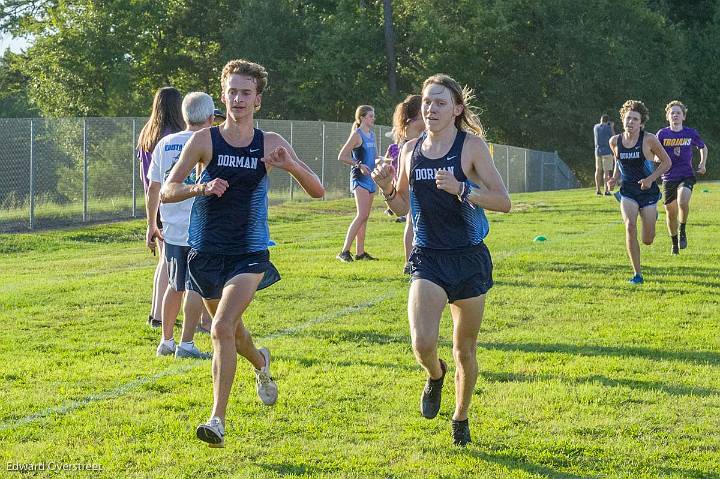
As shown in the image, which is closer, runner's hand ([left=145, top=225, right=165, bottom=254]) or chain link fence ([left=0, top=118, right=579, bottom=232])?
runner's hand ([left=145, top=225, right=165, bottom=254])

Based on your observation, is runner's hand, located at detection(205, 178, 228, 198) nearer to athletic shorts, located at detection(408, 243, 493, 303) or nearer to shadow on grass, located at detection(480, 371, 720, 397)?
athletic shorts, located at detection(408, 243, 493, 303)

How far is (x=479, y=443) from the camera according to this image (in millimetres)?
6254

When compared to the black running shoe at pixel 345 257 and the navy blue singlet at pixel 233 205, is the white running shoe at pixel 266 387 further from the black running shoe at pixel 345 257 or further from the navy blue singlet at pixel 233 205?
the black running shoe at pixel 345 257

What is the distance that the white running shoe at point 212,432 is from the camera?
5.72 meters

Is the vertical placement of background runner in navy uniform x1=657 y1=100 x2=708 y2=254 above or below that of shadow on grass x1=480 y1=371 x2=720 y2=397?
above

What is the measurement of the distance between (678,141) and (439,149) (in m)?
11.5

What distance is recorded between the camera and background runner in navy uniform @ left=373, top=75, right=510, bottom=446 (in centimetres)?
608

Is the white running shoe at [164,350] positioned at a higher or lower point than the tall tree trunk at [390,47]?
lower

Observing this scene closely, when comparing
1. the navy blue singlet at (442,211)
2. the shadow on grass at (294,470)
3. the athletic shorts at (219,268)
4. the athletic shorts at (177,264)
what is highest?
the navy blue singlet at (442,211)

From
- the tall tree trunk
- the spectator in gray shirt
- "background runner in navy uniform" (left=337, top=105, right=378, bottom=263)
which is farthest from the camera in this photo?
the tall tree trunk

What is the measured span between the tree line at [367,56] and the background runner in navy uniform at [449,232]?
4138cm

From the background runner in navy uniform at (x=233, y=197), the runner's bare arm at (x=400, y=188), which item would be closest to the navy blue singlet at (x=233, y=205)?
the background runner in navy uniform at (x=233, y=197)

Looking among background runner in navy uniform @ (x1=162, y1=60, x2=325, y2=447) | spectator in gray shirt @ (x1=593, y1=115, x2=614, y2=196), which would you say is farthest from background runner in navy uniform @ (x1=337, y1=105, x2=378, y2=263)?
spectator in gray shirt @ (x1=593, y1=115, x2=614, y2=196)

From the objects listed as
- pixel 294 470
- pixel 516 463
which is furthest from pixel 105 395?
pixel 516 463
